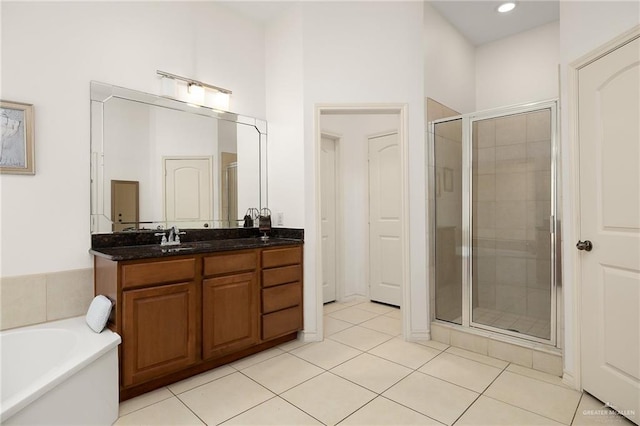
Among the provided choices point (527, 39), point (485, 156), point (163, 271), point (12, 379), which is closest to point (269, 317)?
point (163, 271)

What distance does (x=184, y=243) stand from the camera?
2768mm

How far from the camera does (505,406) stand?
197 cm

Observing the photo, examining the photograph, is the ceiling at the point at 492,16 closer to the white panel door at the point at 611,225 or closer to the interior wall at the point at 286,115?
the interior wall at the point at 286,115

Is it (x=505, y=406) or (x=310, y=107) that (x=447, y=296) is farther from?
(x=310, y=107)

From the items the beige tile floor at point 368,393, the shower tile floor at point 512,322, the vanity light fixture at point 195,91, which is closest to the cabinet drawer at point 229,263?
the beige tile floor at point 368,393

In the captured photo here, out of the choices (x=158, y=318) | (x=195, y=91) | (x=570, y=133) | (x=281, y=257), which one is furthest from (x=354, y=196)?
(x=158, y=318)

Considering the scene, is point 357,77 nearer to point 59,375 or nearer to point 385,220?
point 385,220

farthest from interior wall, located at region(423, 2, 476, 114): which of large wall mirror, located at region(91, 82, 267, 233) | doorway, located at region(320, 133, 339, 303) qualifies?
large wall mirror, located at region(91, 82, 267, 233)

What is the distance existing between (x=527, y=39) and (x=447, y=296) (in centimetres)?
296

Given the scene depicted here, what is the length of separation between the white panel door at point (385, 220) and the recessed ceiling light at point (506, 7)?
1587 mm

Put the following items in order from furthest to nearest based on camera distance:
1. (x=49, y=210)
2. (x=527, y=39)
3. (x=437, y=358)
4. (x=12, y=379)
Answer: (x=527, y=39)
(x=437, y=358)
(x=49, y=210)
(x=12, y=379)

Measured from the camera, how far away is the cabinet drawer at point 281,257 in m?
2.76

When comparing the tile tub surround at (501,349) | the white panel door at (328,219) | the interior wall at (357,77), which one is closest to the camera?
the tile tub surround at (501,349)

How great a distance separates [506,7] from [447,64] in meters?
0.72
